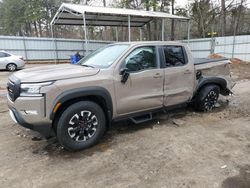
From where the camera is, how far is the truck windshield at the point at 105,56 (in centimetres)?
403

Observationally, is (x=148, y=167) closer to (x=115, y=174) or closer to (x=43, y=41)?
(x=115, y=174)

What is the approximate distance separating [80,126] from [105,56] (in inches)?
59.9

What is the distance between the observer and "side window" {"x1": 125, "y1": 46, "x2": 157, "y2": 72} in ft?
13.3

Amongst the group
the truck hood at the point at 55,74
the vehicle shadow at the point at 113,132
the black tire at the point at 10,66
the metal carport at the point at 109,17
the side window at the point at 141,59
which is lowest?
the vehicle shadow at the point at 113,132

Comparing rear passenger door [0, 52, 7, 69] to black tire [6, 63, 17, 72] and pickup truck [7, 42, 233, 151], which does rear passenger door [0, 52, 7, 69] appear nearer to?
black tire [6, 63, 17, 72]

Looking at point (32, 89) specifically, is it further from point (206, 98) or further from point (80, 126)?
point (206, 98)

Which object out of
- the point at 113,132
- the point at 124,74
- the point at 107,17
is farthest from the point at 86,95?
the point at 107,17

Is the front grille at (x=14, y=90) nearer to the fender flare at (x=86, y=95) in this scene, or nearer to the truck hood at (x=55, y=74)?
the truck hood at (x=55, y=74)

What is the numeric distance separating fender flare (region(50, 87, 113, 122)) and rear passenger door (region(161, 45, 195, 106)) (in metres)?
1.39

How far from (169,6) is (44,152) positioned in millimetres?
25886

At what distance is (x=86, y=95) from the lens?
3539 millimetres

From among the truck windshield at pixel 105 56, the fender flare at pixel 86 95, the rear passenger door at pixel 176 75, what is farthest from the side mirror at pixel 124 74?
the rear passenger door at pixel 176 75

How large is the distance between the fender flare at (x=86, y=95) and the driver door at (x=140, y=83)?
183mm

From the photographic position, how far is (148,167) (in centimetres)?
313
